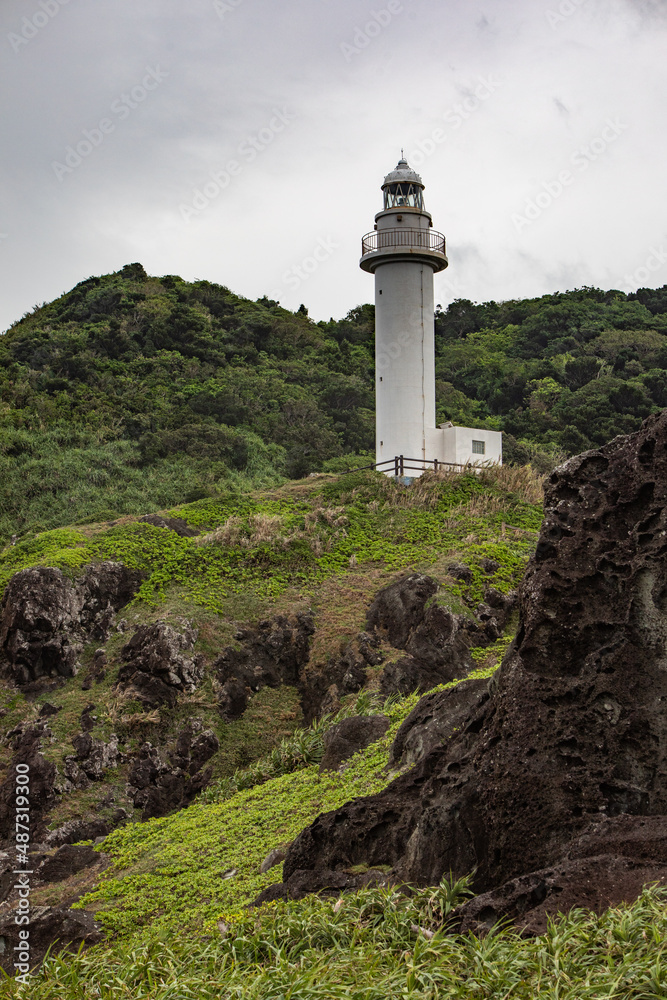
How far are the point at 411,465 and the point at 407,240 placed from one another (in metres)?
6.33

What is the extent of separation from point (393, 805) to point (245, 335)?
4324cm

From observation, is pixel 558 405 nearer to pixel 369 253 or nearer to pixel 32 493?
pixel 369 253

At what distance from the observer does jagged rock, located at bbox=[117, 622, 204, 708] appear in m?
15.8

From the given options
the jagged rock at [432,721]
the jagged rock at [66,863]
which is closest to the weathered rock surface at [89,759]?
the jagged rock at [66,863]

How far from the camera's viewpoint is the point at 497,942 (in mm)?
5039

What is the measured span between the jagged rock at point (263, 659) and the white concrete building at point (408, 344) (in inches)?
404

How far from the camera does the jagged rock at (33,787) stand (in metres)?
13.4

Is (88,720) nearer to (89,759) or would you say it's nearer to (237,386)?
(89,759)

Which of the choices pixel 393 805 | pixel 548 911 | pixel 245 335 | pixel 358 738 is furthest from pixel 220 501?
pixel 245 335

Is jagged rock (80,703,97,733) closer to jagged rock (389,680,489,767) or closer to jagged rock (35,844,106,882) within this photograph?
jagged rock (35,844,106,882)

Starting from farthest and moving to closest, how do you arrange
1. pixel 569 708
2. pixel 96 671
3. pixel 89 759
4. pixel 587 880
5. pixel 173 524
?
pixel 173 524
pixel 96 671
pixel 89 759
pixel 569 708
pixel 587 880

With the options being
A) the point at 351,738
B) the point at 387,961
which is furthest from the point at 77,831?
the point at 387,961

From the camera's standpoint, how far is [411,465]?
2700 centimetres

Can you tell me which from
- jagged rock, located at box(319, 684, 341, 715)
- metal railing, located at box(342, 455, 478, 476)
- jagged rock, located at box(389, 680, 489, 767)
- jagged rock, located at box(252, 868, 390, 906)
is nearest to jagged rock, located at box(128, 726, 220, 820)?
jagged rock, located at box(319, 684, 341, 715)
